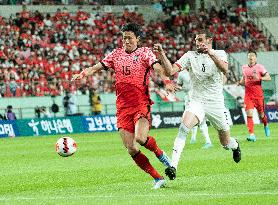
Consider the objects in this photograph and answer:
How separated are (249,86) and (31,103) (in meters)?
17.1

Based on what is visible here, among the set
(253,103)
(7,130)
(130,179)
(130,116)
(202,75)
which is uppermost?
(202,75)

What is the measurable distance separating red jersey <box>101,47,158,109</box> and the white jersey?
1.93m

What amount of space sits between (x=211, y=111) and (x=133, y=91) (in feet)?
8.64

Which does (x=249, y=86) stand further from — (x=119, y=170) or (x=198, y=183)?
(x=198, y=183)

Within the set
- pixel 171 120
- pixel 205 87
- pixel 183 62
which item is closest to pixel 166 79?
pixel 183 62

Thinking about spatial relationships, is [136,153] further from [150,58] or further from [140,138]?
[150,58]

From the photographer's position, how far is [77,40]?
49.7 metres

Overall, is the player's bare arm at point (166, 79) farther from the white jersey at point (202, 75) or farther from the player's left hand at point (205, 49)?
the white jersey at point (202, 75)

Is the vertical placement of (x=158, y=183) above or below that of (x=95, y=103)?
above

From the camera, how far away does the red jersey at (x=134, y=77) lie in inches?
567

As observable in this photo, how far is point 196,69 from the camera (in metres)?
16.4

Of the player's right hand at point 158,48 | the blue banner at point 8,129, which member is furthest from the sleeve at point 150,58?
the blue banner at point 8,129

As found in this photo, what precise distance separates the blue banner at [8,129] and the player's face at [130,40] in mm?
26455

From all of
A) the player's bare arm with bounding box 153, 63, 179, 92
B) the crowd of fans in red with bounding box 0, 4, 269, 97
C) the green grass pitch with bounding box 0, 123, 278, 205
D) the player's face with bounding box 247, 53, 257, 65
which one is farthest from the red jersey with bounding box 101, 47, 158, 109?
the crowd of fans in red with bounding box 0, 4, 269, 97
